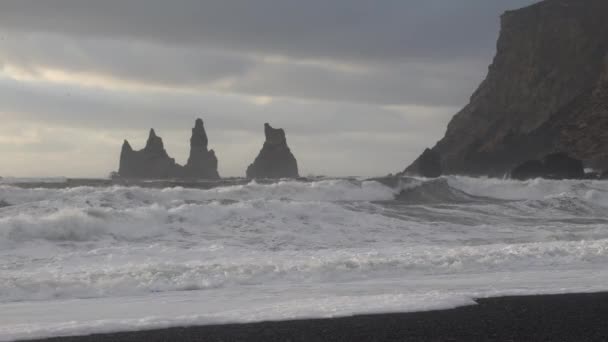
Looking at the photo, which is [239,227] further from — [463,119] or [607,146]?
[463,119]

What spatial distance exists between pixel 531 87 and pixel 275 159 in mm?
28592

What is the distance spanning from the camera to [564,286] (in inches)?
287

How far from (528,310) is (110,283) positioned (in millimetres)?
4450

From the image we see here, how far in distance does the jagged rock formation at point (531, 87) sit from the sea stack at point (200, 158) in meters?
24.5

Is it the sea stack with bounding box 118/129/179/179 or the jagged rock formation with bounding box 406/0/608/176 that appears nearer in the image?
the jagged rock formation with bounding box 406/0/608/176

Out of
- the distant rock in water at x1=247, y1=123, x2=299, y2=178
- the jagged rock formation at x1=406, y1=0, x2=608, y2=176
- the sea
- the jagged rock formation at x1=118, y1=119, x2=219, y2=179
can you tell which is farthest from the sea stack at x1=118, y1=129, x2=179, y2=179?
the sea

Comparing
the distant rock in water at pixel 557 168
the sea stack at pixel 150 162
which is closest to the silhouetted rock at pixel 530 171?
the distant rock in water at pixel 557 168

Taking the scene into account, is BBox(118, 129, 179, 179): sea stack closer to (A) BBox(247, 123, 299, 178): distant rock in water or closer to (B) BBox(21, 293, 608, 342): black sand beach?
(A) BBox(247, 123, 299, 178): distant rock in water

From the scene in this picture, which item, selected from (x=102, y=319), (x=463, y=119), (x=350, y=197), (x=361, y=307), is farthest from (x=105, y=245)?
(x=463, y=119)

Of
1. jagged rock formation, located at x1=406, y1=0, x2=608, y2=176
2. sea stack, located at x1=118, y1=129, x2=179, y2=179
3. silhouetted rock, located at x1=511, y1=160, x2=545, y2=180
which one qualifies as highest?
jagged rock formation, located at x1=406, y1=0, x2=608, y2=176

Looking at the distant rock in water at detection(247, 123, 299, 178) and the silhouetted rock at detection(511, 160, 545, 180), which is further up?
the distant rock in water at detection(247, 123, 299, 178)

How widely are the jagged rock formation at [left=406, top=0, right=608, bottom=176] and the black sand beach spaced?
52.4 metres

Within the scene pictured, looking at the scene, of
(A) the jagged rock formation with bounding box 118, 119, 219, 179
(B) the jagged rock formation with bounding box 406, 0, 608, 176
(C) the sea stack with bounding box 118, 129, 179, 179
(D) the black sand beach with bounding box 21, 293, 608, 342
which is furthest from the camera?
(A) the jagged rock formation with bounding box 118, 119, 219, 179

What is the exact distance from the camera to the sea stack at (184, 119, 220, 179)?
7814 centimetres
